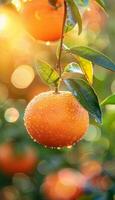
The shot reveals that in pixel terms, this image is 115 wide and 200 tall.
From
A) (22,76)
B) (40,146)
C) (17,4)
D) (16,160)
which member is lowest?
(16,160)

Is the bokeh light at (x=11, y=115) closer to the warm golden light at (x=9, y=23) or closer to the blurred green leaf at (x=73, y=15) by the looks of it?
the warm golden light at (x=9, y=23)

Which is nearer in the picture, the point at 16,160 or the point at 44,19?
the point at 44,19

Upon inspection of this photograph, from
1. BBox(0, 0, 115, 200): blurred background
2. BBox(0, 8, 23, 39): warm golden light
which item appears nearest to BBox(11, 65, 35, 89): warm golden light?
BBox(0, 0, 115, 200): blurred background

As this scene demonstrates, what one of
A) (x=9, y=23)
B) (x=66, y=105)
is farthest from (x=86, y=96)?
(x=9, y=23)

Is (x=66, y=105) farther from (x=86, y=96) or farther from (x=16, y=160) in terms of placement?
(x=16, y=160)

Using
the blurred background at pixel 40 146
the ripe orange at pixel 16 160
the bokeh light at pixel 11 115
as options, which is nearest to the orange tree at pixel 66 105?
the blurred background at pixel 40 146

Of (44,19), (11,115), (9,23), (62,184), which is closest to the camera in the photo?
(44,19)

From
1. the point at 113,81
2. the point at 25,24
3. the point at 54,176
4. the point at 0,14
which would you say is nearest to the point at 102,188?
the point at 54,176
